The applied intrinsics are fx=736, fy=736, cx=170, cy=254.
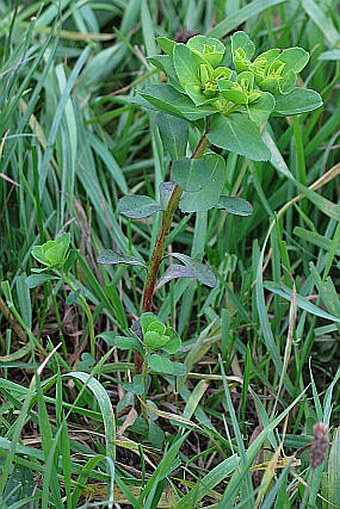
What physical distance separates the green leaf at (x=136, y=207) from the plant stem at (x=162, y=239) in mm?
23

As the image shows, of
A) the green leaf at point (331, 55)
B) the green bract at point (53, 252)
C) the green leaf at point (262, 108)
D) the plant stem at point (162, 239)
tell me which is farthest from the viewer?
the green leaf at point (331, 55)

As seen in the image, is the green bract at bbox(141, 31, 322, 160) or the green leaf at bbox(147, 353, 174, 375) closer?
the green bract at bbox(141, 31, 322, 160)

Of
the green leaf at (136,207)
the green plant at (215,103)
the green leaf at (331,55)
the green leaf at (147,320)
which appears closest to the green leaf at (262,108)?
the green plant at (215,103)

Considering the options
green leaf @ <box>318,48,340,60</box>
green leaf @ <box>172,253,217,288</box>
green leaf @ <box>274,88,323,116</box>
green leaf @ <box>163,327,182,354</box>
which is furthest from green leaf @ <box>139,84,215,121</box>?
green leaf @ <box>318,48,340,60</box>

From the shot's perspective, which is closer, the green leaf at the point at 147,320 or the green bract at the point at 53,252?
the green leaf at the point at 147,320

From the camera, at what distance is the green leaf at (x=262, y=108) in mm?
1000

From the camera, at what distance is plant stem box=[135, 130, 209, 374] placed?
1107 millimetres

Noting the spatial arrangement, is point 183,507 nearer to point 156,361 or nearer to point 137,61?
point 156,361

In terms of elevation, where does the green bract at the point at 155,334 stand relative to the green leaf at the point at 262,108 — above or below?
below

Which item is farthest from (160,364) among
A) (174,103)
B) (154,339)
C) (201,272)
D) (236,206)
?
(174,103)

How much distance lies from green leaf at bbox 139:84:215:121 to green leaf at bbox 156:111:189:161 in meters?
0.09

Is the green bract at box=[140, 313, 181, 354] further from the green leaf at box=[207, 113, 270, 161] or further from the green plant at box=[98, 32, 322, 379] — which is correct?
the green leaf at box=[207, 113, 270, 161]

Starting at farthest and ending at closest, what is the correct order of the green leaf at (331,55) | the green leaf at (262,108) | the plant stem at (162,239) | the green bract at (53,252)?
the green leaf at (331,55)
the green bract at (53,252)
the plant stem at (162,239)
the green leaf at (262,108)

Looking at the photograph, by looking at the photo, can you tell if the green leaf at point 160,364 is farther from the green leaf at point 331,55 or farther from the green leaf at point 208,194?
the green leaf at point 331,55
